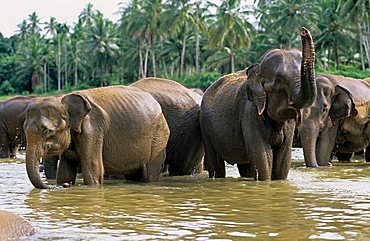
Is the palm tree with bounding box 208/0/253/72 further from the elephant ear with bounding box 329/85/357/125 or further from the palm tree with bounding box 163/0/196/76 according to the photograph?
the elephant ear with bounding box 329/85/357/125

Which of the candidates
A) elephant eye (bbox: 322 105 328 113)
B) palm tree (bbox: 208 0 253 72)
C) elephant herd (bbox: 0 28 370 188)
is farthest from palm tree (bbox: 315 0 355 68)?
elephant herd (bbox: 0 28 370 188)

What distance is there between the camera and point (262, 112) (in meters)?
10.2

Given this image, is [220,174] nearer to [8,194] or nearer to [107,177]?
[107,177]

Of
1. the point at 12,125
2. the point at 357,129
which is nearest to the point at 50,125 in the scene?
the point at 357,129

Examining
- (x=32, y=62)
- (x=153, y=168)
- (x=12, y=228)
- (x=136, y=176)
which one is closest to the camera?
(x=12, y=228)

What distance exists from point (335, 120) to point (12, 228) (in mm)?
A: 9869

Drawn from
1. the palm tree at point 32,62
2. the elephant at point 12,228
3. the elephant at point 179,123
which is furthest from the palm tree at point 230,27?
the elephant at point 12,228

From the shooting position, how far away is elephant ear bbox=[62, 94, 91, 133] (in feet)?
32.3

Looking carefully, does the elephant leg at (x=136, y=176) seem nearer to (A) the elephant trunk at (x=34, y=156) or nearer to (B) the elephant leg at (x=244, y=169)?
(B) the elephant leg at (x=244, y=169)

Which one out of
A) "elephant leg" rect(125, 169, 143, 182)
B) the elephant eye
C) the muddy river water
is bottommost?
the muddy river water

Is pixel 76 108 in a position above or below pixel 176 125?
above

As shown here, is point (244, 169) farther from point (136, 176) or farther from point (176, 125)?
point (136, 176)

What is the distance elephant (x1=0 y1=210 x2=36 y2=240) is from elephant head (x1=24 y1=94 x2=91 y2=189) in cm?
362

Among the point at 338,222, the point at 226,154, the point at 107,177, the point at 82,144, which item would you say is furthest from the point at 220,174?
the point at 338,222
